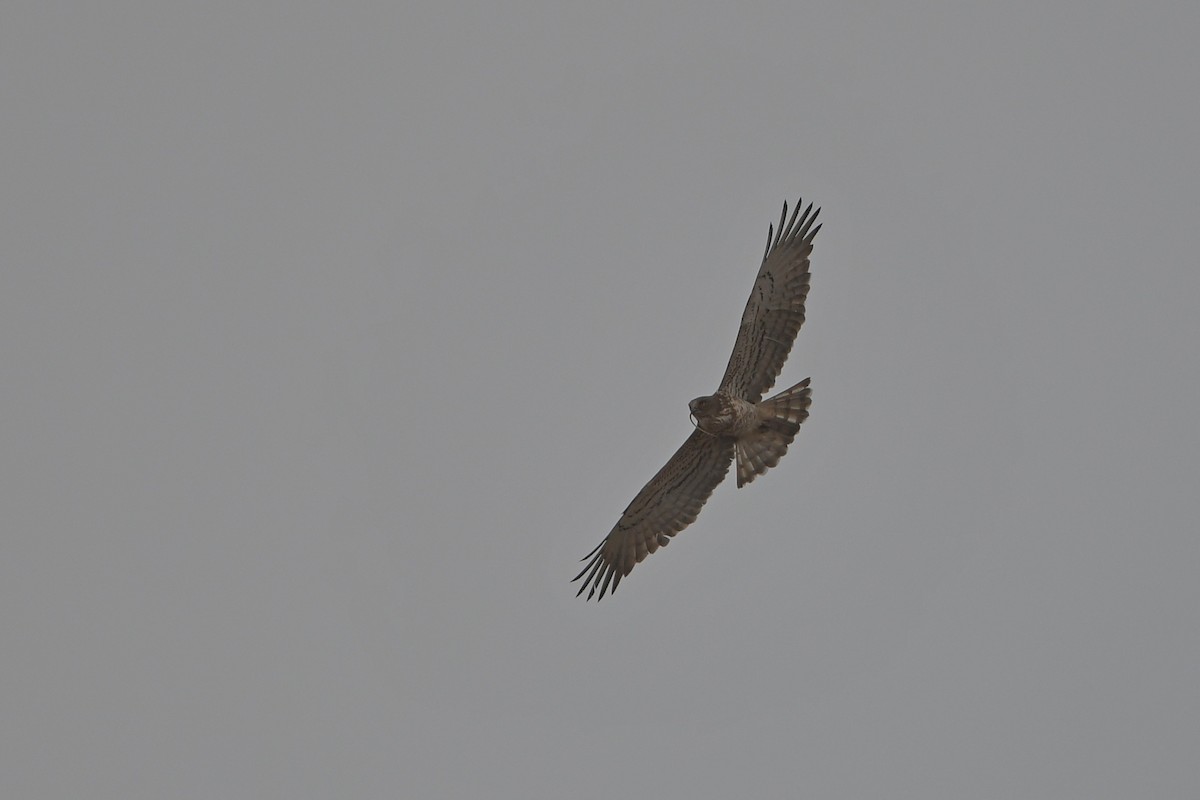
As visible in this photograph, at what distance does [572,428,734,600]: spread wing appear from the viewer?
17.8 metres

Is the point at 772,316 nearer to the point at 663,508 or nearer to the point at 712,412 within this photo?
the point at 712,412

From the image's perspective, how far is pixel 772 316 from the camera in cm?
1702

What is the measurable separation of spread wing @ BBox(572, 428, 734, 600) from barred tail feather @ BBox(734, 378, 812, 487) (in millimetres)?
390

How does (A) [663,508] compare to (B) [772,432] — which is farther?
(A) [663,508]

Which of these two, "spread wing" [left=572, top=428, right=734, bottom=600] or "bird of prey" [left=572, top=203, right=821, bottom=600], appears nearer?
"bird of prey" [left=572, top=203, right=821, bottom=600]

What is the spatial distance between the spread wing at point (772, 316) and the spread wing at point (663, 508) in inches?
33.4

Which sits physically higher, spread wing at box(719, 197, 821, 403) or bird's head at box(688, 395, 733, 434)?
spread wing at box(719, 197, 821, 403)

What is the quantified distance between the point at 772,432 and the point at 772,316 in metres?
1.31

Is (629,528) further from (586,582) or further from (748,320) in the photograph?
(748,320)

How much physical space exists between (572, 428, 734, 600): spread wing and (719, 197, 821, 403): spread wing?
850 mm

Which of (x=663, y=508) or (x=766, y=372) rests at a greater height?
(x=766, y=372)

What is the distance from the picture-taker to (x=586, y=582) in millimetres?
18328

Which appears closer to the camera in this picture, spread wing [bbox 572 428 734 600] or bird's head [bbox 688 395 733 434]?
bird's head [bbox 688 395 733 434]

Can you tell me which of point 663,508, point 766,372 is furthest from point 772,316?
point 663,508
